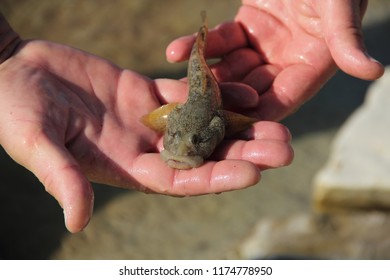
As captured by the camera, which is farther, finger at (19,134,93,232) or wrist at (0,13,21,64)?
wrist at (0,13,21,64)

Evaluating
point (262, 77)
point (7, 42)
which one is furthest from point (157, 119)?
point (7, 42)

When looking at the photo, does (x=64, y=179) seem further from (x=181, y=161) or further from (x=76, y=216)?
(x=181, y=161)

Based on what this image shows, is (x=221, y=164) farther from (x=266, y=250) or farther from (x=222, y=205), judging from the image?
(x=222, y=205)

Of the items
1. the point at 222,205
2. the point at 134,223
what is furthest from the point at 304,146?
the point at 134,223

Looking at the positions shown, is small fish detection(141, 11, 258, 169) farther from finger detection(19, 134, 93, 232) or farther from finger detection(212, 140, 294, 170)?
finger detection(19, 134, 93, 232)

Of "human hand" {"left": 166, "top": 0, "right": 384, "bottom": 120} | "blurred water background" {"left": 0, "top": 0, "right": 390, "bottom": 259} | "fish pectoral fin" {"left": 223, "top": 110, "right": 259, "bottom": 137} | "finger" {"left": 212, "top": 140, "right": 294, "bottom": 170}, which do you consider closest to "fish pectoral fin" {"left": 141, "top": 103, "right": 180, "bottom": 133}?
"fish pectoral fin" {"left": 223, "top": 110, "right": 259, "bottom": 137}
